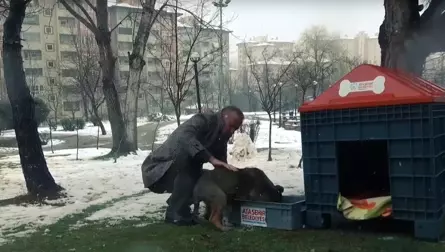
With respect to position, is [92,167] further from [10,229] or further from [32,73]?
[32,73]

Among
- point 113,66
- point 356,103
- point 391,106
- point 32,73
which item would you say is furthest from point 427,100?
point 32,73

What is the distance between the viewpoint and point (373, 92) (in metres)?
4.39

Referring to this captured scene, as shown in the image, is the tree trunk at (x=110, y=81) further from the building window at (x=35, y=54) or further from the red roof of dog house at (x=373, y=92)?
the building window at (x=35, y=54)

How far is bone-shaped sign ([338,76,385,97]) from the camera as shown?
4371 mm

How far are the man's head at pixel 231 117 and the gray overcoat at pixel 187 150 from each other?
0.09 m

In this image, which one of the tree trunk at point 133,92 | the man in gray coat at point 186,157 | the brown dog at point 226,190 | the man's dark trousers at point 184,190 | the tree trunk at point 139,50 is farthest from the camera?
the tree trunk at point 133,92

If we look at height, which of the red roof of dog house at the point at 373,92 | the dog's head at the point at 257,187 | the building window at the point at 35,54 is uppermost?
the building window at the point at 35,54

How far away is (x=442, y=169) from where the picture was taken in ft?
14.4

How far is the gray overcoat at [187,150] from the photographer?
5121mm

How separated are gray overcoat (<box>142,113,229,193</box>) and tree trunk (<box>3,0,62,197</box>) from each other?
117 inches

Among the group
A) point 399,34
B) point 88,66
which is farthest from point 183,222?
point 88,66

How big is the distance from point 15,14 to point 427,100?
20.8ft

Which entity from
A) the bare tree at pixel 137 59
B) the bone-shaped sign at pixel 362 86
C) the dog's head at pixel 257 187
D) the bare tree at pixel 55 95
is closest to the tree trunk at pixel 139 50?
the bare tree at pixel 137 59

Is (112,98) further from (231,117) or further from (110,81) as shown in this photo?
(231,117)
